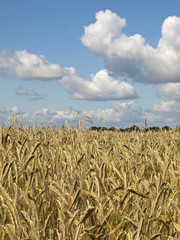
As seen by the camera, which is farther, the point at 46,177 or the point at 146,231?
the point at 46,177

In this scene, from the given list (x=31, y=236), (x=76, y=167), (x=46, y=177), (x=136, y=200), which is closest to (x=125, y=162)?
(x=76, y=167)

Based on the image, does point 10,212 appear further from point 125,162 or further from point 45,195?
point 125,162

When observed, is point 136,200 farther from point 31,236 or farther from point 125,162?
point 125,162

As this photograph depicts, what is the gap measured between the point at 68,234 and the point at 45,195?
63 cm

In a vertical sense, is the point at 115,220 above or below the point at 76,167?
below

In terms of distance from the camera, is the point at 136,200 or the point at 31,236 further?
the point at 136,200

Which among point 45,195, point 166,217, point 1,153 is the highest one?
point 1,153

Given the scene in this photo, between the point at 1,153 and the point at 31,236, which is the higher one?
the point at 1,153

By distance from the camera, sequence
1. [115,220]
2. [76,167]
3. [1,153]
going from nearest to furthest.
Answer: [115,220] → [76,167] → [1,153]

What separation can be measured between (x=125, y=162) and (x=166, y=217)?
2.88 feet

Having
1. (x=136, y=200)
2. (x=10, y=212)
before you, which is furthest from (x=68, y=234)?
(x=136, y=200)

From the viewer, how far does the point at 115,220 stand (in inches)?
74.2

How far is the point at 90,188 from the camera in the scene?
6.45ft

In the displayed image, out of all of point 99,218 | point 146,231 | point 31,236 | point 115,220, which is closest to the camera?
point 31,236
